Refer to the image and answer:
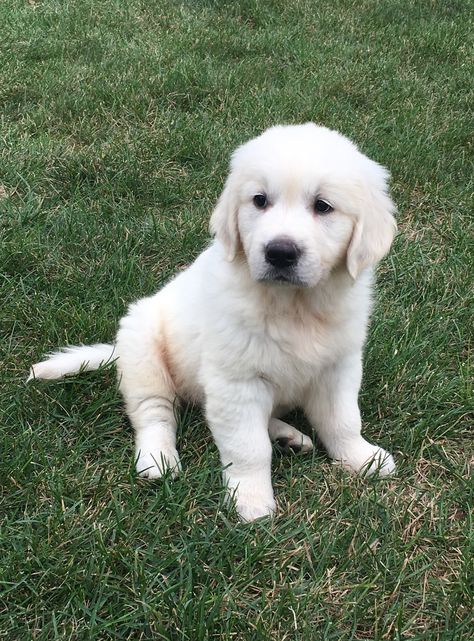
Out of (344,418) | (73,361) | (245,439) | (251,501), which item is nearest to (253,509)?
(251,501)

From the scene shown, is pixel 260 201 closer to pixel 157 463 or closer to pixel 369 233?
pixel 369 233

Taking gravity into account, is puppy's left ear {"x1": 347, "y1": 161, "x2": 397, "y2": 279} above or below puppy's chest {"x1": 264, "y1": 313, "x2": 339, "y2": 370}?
above

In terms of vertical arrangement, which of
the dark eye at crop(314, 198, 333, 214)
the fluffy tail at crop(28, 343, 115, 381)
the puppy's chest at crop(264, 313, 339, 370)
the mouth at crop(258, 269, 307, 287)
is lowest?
the fluffy tail at crop(28, 343, 115, 381)

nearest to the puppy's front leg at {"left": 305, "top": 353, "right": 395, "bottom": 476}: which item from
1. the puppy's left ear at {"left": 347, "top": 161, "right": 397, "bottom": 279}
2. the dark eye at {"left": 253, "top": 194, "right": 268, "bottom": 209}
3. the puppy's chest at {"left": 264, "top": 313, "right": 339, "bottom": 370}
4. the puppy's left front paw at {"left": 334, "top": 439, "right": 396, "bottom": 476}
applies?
the puppy's left front paw at {"left": 334, "top": 439, "right": 396, "bottom": 476}

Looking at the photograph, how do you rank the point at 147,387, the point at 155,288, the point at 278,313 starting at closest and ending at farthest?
the point at 278,313 < the point at 147,387 < the point at 155,288

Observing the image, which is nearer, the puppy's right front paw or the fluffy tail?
the puppy's right front paw

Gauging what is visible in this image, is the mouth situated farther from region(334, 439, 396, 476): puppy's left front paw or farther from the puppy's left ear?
region(334, 439, 396, 476): puppy's left front paw

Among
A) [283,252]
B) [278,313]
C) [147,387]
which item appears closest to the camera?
[283,252]

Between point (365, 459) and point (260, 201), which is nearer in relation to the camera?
point (260, 201)
